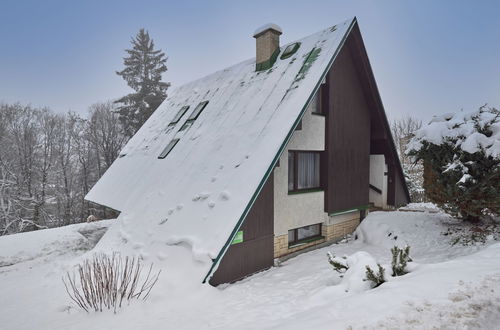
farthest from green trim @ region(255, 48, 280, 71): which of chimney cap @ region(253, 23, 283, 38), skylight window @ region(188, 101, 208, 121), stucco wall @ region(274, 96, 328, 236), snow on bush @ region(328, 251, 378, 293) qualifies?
snow on bush @ region(328, 251, 378, 293)

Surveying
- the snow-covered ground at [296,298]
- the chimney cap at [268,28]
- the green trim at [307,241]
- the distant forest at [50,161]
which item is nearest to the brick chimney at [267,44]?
the chimney cap at [268,28]

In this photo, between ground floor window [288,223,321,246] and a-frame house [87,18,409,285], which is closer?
a-frame house [87,18,409,285]

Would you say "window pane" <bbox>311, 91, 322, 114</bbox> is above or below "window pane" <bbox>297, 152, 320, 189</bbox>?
above

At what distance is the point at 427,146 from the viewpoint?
874cm

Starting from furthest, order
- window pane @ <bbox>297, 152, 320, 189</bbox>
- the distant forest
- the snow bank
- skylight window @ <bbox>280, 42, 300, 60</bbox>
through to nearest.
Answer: the distant forest, skylight window @ <bbox>280, 42, 300, 60</bbox>, the snow bank, window pane @ <bbox>297, 152, 320, 189</bbox>

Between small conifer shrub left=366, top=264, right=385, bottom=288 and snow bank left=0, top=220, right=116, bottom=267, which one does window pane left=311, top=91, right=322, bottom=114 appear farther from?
snow bank left=0, top=220, right=116, bottom=267

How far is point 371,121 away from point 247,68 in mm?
5914

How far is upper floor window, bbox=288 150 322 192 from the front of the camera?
8836 mm

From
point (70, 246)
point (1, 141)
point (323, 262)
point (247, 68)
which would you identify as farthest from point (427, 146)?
point (1, 141)

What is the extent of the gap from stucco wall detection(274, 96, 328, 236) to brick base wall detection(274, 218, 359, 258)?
0.89ft

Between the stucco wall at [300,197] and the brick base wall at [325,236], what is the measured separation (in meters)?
0.27

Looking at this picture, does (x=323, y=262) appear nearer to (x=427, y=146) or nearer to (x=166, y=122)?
(x=427, y=146)

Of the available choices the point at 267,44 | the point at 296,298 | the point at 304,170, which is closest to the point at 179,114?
the point at 267,44

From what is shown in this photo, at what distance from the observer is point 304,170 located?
30.3 feet
